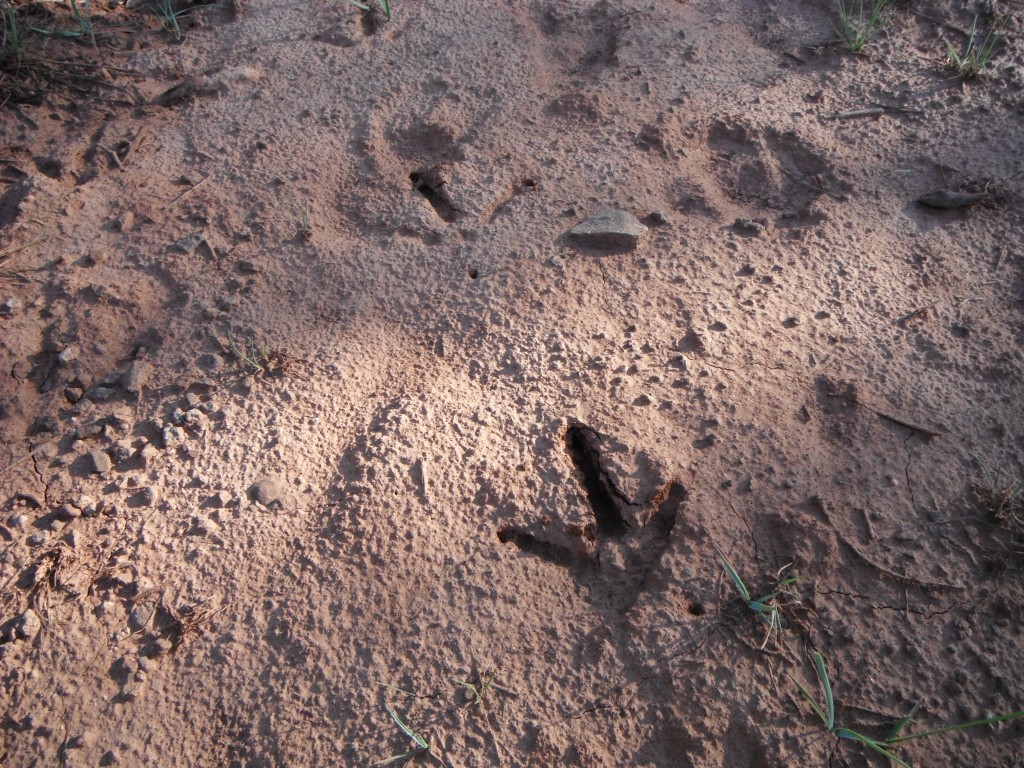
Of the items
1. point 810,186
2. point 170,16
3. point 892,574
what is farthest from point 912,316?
point 170,16

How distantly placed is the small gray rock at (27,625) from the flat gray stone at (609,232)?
143 cm

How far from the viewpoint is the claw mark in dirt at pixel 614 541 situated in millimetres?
1420

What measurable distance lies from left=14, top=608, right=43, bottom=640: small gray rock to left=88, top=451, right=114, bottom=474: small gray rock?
0.31 meters

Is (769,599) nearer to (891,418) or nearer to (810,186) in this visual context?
(891,418)

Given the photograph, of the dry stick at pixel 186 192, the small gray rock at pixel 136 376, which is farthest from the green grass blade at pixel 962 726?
the dry stick at pixel 186 192

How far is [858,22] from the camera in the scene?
2.41m

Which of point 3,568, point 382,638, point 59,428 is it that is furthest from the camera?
point 59,428

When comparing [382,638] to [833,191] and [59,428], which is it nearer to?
[59,428]

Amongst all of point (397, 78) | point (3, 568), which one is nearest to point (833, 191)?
point (397, 78)

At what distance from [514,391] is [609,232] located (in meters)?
0.53

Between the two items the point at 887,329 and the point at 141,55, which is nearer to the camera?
the point at 887,329

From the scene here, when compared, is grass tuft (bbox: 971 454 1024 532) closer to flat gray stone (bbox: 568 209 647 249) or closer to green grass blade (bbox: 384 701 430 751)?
flat gray stone (bbox: 568 209 647 249)

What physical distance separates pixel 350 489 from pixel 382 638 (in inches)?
12.6

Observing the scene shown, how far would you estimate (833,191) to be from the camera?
2020mm
